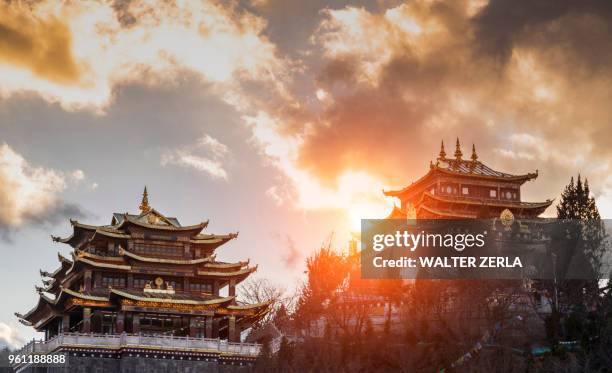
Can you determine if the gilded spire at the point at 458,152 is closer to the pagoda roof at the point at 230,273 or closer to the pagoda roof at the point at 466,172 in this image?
the pagoda roof at the point at 466,172

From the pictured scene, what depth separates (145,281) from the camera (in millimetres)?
69438

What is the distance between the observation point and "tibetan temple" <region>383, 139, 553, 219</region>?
84.3m

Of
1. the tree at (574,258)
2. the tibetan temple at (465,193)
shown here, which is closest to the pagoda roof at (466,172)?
the tibetan temple at (465,193)

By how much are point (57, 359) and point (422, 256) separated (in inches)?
1139

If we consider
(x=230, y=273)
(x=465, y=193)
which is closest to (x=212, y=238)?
(x=230, y=273)

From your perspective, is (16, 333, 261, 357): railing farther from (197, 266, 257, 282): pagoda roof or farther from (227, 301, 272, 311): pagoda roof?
(197, 266, 257, 282): pagoda roof

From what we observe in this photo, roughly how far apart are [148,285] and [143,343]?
670 cm

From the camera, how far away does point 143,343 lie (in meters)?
63.2

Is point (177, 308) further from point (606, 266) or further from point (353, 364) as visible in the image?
point (606, 266)

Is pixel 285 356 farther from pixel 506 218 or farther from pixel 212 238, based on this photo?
pixel 506 218

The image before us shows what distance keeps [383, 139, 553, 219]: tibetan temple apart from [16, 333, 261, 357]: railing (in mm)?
24100

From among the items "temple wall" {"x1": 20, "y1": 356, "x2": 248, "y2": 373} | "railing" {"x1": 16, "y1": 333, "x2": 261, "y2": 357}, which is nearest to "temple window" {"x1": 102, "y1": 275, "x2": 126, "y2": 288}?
"railing" {"x1": 16, "y1": 333, "x2": 261, "y2": 357}

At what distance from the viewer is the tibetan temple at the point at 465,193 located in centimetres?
8431

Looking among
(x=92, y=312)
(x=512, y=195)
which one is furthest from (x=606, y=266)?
(x=92, y=312)
